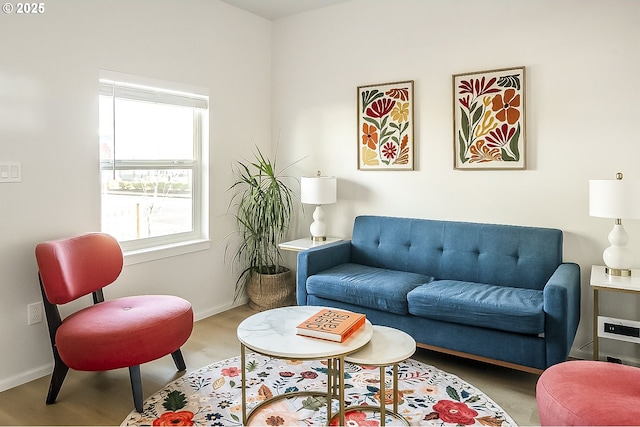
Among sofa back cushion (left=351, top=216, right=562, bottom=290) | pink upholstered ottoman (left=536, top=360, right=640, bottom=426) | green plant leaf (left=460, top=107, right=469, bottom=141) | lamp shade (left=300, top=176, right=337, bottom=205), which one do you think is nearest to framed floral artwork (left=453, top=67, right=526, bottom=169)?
green plant leaf (left=460, top=107, right=469, bottom=141)

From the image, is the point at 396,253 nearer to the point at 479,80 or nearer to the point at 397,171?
the point at 397,171

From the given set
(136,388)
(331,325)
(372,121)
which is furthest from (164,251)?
(372,121)

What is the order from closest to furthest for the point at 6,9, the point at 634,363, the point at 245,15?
the point at 6,9, the point at 634,363, the point at 245,15

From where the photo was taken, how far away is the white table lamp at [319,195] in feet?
13.0

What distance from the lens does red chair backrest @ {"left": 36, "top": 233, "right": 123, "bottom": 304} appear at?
2.56 m

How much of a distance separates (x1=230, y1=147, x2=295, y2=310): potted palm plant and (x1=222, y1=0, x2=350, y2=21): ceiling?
4.12 feet

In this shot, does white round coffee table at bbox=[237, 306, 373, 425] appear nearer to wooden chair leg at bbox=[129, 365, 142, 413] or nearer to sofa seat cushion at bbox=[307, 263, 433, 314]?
wooden chair leg at bbox=[129, 365, 142, 413]

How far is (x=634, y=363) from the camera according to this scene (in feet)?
9.92

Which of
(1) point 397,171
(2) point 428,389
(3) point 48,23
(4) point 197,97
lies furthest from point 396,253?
(3) point 48,23

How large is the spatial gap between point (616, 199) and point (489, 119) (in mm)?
1069

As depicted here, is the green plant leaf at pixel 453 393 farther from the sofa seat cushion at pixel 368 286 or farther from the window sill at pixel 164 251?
the window sill at pixel 164 251

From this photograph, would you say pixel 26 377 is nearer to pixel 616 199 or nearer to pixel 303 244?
pixel 303 244

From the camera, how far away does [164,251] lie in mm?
3646

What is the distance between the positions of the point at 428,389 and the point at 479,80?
220 centimetres
